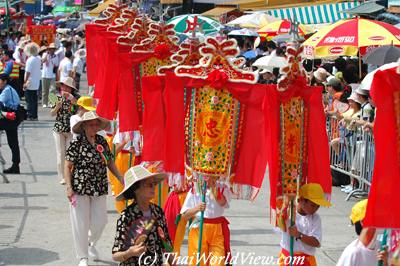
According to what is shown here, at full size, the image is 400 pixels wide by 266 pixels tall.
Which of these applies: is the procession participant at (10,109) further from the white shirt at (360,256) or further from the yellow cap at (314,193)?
the white shirt at (360,256)

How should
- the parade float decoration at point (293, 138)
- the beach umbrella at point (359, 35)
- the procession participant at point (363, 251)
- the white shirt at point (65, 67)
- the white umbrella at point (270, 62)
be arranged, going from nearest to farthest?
the procession participant at point (363, 251) → the parade float decoration at point (293, 138) → the beach umbrella at point (359, 35) → the white umbrella at point (270, 62) → the white shirt at point (65, 67)

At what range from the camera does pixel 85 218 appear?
32.8 feet

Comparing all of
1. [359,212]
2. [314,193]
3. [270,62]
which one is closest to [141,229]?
[359,212]

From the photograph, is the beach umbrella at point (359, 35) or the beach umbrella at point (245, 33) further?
the beach umbrella at point (245, 33)

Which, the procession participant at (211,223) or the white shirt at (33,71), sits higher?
the procession participant at (211,223)

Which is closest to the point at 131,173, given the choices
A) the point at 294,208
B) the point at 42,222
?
the point at 294,208

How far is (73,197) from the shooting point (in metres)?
9.91

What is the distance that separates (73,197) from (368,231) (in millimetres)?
4362

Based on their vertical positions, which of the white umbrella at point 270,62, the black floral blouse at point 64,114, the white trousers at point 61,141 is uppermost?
the black floral blouse at point 64,114

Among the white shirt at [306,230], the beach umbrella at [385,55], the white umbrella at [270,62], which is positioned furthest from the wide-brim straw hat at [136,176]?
the white umbrella at [270,62]

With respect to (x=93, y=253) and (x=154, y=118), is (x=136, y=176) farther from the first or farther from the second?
(x=93, y=253)

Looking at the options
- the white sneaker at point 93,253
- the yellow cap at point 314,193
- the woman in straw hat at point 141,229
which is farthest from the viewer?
the white sneaker at point 93,253

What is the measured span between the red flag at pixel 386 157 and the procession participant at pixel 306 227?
171 centimetres

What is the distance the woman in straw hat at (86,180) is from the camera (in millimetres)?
9898
